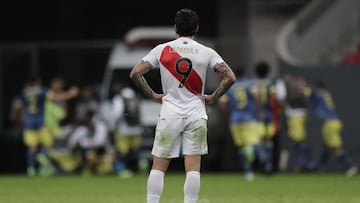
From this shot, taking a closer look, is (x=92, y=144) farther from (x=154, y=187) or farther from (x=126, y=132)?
(x=154, y=187)

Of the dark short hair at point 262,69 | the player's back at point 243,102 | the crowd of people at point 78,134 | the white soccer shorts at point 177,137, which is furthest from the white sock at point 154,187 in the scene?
the crowd of people at point 78,134

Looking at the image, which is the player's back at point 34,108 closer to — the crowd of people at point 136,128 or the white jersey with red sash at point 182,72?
the crowd of people at point 136,128

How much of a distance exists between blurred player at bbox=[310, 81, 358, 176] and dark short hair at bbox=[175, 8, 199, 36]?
1594 centimetres

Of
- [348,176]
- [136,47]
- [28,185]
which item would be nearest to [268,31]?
[136,47]

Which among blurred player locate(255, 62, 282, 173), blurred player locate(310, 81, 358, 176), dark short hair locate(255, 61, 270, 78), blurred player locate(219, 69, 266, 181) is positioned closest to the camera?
dark short hair locate(255, 61, 270, 78)

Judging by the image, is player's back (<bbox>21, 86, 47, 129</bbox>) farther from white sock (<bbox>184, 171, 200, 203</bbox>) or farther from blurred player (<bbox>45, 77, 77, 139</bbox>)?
white sock (<bbox>184, 171, 200, 203</bbox>)

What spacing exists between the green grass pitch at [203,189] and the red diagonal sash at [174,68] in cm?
464

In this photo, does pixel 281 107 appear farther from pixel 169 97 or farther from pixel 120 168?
pixel 169 97

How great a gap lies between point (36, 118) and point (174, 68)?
15.8 m

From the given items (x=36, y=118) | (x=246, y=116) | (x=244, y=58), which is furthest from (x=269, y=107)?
(x=244, y=58)

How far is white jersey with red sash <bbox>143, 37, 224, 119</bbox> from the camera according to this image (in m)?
13.6

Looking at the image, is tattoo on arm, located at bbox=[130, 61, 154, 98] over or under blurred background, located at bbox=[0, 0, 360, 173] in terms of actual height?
over

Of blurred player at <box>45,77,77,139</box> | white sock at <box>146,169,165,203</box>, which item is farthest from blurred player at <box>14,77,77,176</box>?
white sock at <box>146,169,165,203</box>

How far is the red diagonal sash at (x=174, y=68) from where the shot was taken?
44.5ft
